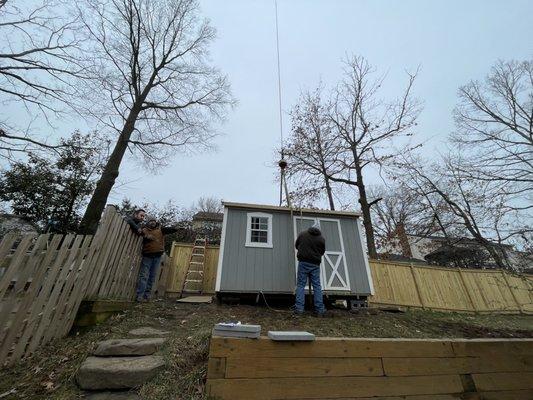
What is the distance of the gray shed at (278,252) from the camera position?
25.0 feet

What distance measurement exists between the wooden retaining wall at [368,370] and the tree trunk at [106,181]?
7268mm

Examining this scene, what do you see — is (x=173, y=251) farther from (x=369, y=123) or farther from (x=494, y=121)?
(x=494, y=121)

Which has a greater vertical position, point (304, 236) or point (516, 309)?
point (304, 236)

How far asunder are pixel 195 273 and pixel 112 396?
7893 millimetres

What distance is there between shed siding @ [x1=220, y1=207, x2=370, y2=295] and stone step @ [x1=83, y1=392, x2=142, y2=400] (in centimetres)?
510

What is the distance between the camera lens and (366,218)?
45.6 feet

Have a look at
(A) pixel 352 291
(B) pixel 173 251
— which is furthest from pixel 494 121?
(B) pixel 173 251

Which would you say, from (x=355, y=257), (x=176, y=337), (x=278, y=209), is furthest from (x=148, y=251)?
(x=355, y=257)

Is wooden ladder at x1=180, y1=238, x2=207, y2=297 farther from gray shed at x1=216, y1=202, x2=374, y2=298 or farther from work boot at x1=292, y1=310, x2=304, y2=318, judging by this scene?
work boot at x1=292, y1=310, x2=304, y2=318

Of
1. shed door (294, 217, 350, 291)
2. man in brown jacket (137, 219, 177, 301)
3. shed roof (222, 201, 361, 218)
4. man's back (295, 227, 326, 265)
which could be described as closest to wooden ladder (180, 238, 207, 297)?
shed roof (222, 201, 361, 218)

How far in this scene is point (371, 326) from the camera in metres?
5.57

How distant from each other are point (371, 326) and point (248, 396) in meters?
4.28

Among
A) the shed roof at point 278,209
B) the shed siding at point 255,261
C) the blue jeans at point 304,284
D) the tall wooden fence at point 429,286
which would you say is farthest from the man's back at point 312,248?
the tall wooden fence at point 429,286

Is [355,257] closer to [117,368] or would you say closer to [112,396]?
[117,368]
